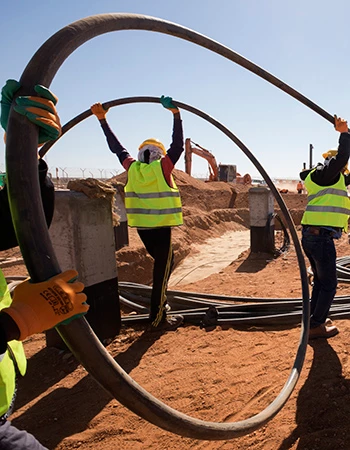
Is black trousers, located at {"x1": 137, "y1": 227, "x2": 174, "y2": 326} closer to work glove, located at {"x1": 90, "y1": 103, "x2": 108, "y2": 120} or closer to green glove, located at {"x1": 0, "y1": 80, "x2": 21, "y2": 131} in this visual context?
work glove, located at {"x1": 90, "y1": 103, "x2": 108, "y2": 120}

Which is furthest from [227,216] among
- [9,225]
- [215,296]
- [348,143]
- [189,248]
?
[9,225]

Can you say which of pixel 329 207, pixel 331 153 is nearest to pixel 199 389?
pixel 329 207

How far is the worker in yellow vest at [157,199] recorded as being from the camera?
3912mm

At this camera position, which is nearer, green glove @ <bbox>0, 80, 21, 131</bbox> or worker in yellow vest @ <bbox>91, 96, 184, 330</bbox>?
green glove @ <bbox>0, 80, 21, 131</bbox>

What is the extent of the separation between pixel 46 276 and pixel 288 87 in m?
2.75

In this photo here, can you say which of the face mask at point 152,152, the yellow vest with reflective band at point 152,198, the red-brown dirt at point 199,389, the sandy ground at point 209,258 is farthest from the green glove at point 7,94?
the sandy ground at point 209,258

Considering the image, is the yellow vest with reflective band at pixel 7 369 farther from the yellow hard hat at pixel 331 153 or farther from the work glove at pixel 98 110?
the yellow hard hat at pixel 331 153

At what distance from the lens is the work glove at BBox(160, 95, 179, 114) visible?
3805mm

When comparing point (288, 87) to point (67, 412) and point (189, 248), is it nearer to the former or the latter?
point (67, 412)

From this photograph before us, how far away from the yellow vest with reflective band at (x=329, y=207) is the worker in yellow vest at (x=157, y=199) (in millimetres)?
1396

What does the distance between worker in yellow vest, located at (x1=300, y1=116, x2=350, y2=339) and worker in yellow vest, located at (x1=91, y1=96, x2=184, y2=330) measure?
1.40 metres

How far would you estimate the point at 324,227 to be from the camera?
11.7 ft

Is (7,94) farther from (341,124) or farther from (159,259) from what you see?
(341,124)

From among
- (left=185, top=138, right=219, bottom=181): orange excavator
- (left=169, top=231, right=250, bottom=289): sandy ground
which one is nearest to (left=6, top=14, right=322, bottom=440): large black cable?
(left=169, top=231, right=250, bottom=289): sandy ground
